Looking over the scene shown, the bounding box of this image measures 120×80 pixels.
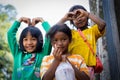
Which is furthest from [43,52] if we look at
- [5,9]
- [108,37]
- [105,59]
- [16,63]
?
[5,9]

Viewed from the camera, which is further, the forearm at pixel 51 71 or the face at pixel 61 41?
the face at pixel 61 41

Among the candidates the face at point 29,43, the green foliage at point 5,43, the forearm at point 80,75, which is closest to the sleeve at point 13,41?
the face at point 29,43

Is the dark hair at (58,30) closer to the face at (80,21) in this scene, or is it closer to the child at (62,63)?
the child at (62,63)

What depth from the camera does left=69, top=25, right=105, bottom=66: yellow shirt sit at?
264 cm

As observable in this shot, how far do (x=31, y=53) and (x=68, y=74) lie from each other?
713 millimetres

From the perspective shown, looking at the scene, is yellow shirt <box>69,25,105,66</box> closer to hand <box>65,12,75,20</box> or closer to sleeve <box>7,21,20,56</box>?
hand <box>65,12,75,20</box>

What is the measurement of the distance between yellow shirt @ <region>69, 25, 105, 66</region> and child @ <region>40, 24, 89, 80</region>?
0.88 ft

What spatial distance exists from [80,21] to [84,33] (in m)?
0.13

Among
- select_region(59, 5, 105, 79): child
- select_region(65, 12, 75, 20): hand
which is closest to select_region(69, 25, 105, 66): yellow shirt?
select_region(59, 5, 105, 79): child

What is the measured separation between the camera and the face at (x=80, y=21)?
277 centimetres

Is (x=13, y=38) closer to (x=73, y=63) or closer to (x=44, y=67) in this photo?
(x=44, y=67)

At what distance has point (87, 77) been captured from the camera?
2.25m

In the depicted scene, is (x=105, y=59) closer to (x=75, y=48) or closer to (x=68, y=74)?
(x=75, y=48)

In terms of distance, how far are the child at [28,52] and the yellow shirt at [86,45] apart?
25cm
